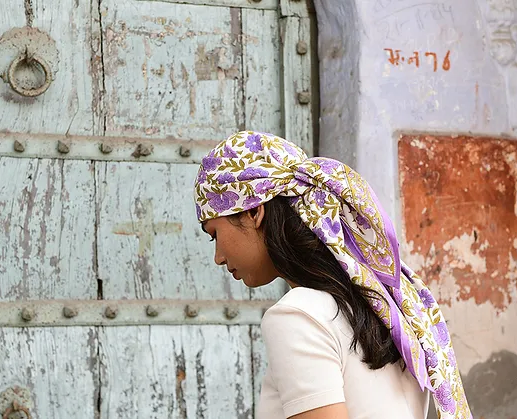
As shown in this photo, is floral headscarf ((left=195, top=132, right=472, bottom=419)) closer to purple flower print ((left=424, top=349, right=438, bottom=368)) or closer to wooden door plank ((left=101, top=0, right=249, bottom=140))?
purple flower print ((left=424, top=349, right=438, bottom=368))

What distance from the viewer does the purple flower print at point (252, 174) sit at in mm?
1631

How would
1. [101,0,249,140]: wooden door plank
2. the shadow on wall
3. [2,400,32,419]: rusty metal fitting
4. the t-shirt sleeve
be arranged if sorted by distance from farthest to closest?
the shadow on wall, [101,0,249,140]: wooden door plank, [2,400,32,419]: rusty metal fitting, the t-shirt sleeve

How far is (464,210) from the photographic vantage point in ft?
9.43

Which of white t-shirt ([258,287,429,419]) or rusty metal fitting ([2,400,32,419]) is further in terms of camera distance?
rusty metal fitting ([2,400,32,419])

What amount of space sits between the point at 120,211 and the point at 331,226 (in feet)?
3.81

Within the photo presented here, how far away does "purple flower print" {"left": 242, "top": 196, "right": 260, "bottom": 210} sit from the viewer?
1631 millimetres

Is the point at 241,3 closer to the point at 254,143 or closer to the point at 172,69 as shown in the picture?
the point at 172,69

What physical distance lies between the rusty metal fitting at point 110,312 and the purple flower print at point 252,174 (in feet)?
3.47

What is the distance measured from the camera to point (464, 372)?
2.84 metres

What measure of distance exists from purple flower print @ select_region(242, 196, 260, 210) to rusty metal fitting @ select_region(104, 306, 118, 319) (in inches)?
41.2

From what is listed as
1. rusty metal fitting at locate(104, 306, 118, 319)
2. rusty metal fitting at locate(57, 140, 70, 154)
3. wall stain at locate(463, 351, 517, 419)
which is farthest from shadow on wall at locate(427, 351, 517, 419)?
rusty metal fitting at locate(57, 140, 70, 154)

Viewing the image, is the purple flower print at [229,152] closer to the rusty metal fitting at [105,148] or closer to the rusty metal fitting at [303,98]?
the rusty metal fitting at [105,148]


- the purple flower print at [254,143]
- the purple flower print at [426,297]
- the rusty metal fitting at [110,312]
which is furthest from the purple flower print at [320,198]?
the rusty metal fitting at [110,312]

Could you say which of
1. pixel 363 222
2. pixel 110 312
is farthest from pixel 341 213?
pixel 110 312
